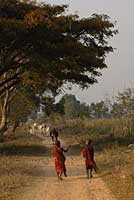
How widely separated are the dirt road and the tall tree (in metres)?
7.02

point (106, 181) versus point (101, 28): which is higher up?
point (101, 28)

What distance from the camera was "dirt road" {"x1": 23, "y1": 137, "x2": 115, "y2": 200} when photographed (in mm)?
15914

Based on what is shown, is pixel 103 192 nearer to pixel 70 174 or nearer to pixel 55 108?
pixel 70 174

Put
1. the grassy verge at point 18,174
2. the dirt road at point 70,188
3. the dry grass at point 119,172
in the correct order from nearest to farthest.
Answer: the dirt road at point 70,188 → the dry grass at point 119,172 → the grassy verge at point 18,174

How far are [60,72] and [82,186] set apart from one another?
13.7 meters

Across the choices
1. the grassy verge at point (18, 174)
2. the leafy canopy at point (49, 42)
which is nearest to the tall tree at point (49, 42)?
the leafy canopy at point (49, 42)

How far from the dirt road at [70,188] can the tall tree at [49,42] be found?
7.02 m

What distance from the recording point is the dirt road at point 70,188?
15914 millimetres

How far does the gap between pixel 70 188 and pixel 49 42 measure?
38.9 feet

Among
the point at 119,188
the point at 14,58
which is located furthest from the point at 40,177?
the point at 14,58

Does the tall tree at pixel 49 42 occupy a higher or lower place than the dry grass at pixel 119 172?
higher

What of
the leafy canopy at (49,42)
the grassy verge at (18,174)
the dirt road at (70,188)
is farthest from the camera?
the leafy canopy at (49,42)

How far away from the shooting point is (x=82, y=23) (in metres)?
29.9

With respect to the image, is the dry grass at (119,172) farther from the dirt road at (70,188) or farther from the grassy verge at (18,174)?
the grassy verge at (18,174)
